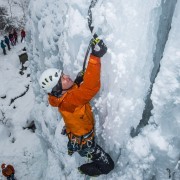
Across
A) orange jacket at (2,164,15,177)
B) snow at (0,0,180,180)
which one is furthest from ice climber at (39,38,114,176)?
orange jacket at (2,164,15,177)

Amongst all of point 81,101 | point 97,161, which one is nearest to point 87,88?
point 81,101

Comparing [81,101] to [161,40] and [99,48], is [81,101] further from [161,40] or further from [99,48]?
[161,40]

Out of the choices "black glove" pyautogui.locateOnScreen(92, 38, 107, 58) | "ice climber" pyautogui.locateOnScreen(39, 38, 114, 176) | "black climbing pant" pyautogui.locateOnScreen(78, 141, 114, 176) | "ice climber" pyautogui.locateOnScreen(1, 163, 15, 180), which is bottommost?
"ice climber" pyautogui.locateOnScreen(1, 163, 15, 180)

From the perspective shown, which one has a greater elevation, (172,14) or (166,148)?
(172,14)

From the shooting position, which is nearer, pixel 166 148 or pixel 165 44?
pixel 165 44

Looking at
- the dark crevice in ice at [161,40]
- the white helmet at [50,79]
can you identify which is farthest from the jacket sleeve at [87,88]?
the dark crevice in ice at [161,40]

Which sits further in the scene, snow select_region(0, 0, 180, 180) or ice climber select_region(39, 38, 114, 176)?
ice climber select_region(39, 38, 114, 176)

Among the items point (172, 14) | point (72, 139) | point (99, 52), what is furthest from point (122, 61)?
point (72, 139)

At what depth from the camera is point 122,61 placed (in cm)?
338

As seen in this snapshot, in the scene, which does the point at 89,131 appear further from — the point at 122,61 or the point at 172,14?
the point at 172,14

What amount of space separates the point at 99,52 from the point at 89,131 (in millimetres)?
1295

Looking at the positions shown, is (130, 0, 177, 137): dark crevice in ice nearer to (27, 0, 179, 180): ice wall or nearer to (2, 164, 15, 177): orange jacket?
(27, 0, 179, 180): ice wall

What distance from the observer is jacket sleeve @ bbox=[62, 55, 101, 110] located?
318 cm

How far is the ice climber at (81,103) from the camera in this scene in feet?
10.6
